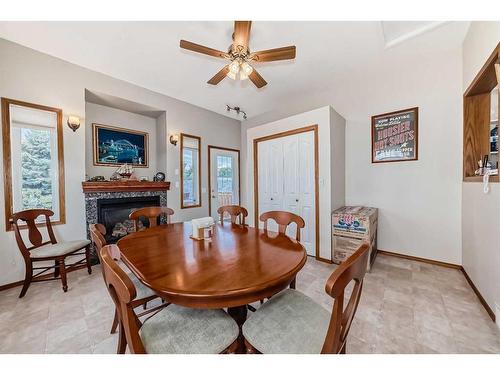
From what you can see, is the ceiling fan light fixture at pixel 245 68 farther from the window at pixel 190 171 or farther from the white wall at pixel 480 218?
the window at pixel 190 171

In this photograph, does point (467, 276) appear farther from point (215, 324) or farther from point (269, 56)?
point (269, 56)

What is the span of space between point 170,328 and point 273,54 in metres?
2.30

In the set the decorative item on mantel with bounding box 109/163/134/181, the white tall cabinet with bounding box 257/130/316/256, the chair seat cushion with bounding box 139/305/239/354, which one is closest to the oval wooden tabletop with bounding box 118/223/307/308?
the chair seat cushion with bounding box 139/305/239/354

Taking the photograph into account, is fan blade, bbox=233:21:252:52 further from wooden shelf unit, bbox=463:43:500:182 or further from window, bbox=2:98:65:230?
window, bbox=2:98:65:230

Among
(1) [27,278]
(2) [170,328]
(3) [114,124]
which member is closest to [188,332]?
(2) [170,328]

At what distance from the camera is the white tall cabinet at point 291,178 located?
3.03 metres

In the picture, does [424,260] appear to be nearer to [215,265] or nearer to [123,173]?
[215,265]

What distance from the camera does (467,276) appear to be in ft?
7.34

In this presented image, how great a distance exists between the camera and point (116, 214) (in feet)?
10.9

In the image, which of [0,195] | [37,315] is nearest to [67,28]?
[0,195]

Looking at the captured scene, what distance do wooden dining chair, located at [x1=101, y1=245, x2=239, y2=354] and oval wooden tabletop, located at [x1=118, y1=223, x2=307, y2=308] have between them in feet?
0.46

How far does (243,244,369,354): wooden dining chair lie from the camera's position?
73 cm
